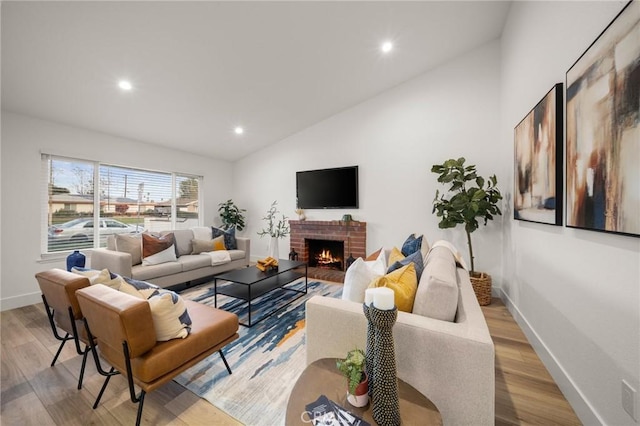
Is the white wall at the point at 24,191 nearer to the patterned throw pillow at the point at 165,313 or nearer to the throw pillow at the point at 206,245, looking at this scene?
the throw pillow at the point at 206,245

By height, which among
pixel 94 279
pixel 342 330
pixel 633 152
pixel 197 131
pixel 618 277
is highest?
pixel 197 131

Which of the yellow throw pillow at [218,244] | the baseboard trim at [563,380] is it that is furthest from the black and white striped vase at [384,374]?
the yellow throw pillow at [218,244]

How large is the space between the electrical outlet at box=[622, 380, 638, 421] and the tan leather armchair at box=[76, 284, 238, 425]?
213 cm

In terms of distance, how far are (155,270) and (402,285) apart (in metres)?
3.21

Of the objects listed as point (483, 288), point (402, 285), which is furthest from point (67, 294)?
point (483, 288)

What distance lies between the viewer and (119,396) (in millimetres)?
1571

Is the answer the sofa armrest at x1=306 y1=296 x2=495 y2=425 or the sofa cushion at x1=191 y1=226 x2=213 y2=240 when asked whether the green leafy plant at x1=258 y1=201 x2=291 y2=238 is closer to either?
the sofa cushion at x1=191 y1=226 x2=213 y2=240

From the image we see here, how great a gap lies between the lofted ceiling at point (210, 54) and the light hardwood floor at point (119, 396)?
267cm

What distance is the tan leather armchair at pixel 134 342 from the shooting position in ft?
3.89

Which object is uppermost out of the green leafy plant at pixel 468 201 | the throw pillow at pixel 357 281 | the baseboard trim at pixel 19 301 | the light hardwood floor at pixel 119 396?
the green leafy plant at pixel 468 201

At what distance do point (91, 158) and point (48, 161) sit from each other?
0.46 metres

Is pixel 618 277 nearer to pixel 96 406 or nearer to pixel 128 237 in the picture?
pixel 96 406

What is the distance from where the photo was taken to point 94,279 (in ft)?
5.06

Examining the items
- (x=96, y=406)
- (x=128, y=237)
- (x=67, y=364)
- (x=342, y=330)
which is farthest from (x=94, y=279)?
(x=128, y=237)
